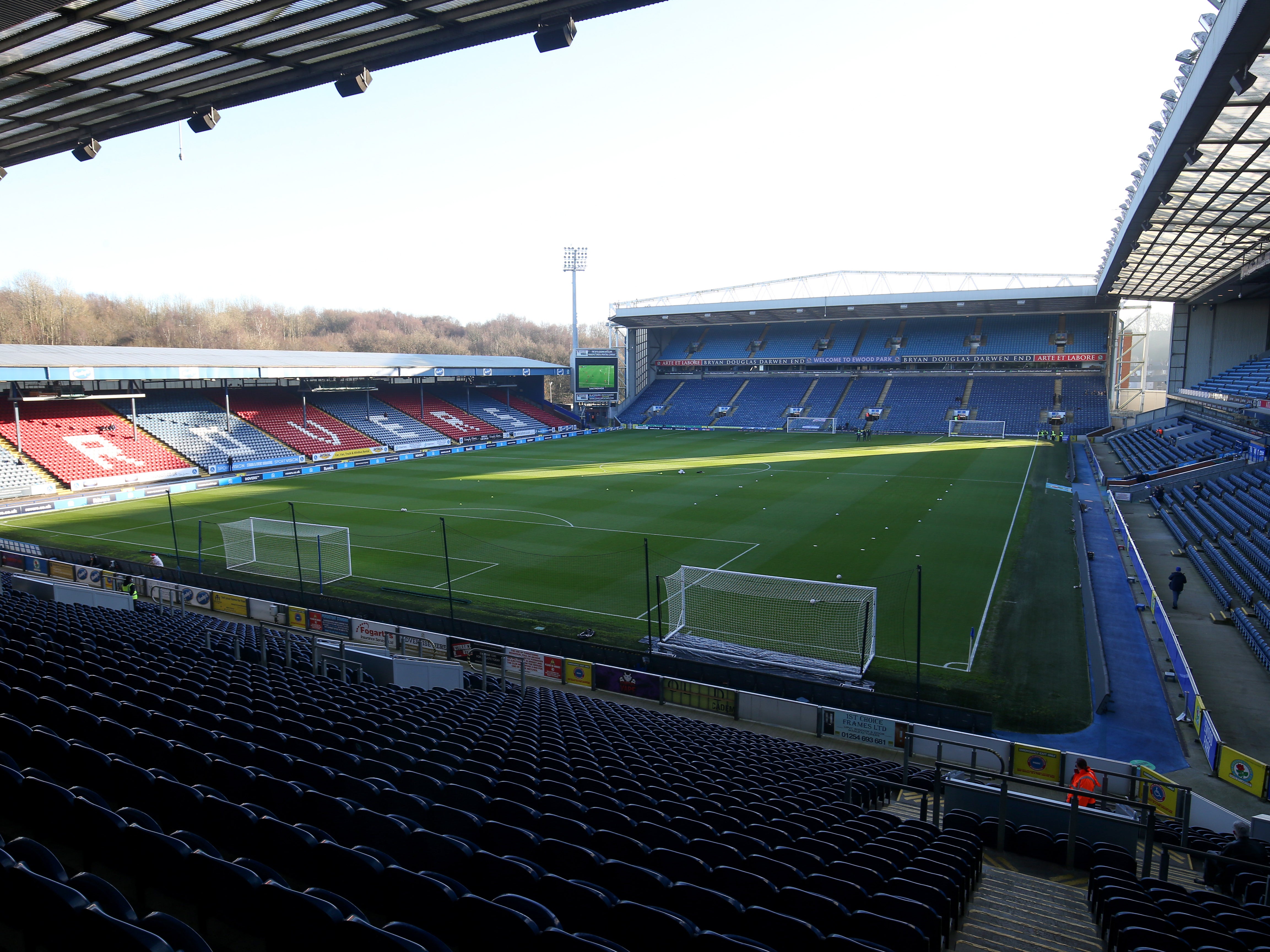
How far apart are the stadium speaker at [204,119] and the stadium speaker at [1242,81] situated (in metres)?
18.3

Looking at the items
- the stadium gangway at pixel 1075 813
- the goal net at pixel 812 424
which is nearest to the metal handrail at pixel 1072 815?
the stadium gangway at pixel 1075 813

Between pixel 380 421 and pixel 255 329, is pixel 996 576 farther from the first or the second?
pixel 255 329

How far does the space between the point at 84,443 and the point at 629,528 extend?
→ 3506cm

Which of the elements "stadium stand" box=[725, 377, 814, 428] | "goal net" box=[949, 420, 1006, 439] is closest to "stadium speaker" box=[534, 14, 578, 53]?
"goal net" box=[949, 420, 1006, 439]

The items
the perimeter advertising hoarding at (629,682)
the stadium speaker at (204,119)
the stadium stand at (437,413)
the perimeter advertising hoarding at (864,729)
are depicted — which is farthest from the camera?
the stadium stand at (437,413)

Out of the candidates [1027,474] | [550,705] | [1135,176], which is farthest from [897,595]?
[1027,474]

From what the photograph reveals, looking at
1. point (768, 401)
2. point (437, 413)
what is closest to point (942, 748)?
point (437, 413)

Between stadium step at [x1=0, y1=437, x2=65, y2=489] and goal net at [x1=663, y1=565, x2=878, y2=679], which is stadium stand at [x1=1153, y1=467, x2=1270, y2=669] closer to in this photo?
goal net at [x1=663, y1=565, x2=878, y2=679]

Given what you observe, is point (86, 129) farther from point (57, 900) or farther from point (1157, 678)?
point (1157, 678)

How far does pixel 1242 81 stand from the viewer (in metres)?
14.8

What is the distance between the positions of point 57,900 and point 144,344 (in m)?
105

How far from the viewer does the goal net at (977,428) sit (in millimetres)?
63156

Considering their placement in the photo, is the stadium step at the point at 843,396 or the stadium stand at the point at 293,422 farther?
the stadium step at the point at 843,396

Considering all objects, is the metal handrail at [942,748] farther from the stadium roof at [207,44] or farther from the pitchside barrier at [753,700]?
the stadium roof at [207,44]
